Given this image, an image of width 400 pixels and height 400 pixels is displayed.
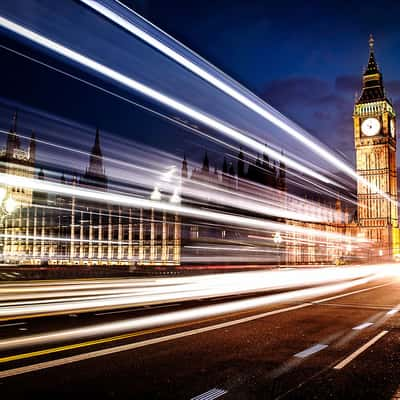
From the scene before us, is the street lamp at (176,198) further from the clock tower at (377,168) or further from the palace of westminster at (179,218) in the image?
the clock tower at (377,168)

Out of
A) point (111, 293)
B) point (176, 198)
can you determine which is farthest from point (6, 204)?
point (176, 198)

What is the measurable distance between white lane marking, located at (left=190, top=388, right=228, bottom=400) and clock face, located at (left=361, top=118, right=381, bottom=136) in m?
105

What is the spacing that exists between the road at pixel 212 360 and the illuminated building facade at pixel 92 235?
4345 centimetres

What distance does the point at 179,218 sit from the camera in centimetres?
5866

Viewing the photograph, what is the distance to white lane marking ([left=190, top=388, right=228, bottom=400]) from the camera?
195 inches

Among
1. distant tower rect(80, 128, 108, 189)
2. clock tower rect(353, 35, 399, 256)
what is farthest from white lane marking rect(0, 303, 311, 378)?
clock tower rect(353, 35, 399, 256)

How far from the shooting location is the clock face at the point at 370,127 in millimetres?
101375

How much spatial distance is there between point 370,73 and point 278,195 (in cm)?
5323

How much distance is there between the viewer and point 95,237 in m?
68.7

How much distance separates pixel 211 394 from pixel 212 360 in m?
1.63

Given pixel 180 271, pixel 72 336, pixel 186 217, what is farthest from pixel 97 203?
pixel 72 336

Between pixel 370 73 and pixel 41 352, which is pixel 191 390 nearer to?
pixel 41 352

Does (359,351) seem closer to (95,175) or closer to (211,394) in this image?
(211,394)

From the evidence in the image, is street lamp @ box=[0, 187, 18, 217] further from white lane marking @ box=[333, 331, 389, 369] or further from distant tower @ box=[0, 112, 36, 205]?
distant tower @ box=[0, 112, 36, 205]
